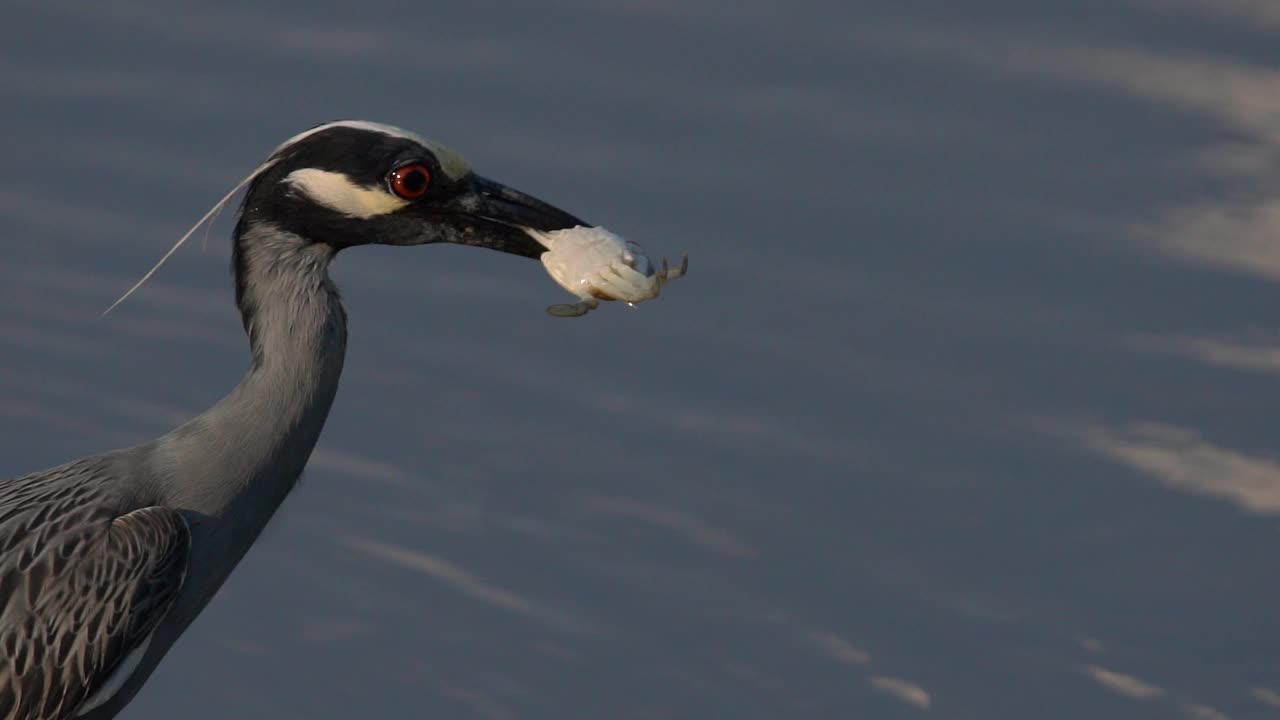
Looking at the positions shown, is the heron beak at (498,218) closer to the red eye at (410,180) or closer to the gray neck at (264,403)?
the red eye at (410,180)

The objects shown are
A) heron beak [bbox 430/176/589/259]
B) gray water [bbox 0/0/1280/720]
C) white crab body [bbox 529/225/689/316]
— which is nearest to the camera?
white crab body [bbox 529/225/689/316]

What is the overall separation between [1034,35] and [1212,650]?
9.08 feet

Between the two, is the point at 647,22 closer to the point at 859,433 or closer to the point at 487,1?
the point at 487,1

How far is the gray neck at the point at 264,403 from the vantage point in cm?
794

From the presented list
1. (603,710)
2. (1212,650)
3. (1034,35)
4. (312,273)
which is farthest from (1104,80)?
(312,273)

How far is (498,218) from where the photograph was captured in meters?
7.97

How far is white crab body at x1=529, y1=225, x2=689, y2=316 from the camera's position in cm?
784

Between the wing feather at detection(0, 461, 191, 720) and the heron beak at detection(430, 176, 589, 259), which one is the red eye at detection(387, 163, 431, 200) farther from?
the wing feather at detection(0, 461, 191, 720)

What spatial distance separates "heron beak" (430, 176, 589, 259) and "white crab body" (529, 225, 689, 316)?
0.03m

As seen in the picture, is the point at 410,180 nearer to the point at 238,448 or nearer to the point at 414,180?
the point at 414,180

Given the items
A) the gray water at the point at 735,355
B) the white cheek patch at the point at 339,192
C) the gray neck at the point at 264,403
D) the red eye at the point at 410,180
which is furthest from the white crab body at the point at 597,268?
the gray water at the point at 735,355

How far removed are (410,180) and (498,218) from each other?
268 mm

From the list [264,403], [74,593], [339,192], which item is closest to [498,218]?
[339,192]

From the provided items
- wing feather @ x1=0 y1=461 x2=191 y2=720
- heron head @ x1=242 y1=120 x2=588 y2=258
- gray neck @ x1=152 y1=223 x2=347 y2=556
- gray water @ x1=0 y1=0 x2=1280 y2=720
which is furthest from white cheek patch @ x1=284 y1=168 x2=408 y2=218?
gray water @ x1=0 y1=0 x2=1280 y2=720
